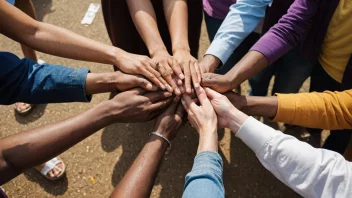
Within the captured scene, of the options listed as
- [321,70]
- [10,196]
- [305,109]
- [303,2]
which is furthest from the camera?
[10,196]

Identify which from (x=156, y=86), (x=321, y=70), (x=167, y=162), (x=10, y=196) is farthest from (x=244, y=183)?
(x=10, y=196)

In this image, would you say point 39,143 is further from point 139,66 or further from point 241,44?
point 241,44

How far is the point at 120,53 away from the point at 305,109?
1.27 meters

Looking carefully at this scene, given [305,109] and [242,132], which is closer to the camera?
[242,132]

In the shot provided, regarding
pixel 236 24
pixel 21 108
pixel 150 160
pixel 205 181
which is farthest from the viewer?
pixel 21 108

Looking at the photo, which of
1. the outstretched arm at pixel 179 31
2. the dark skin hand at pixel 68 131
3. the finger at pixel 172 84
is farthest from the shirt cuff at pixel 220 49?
the dark skin hand at pixel 68 131

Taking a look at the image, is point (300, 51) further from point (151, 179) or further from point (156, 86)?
point (151, 179)

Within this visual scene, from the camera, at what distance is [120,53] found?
7.21 feet

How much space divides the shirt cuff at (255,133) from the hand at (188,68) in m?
0.55

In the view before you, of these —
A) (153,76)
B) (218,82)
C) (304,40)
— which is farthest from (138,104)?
(304,40)

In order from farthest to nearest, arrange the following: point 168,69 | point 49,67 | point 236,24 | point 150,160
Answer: point 236,24 < point 168,69 < point 49,67 < point 150,160

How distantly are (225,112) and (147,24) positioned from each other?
0.94 m

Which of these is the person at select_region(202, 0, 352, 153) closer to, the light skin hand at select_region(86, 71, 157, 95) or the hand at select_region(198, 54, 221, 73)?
the hand at select_region(198, 54, 221, 73)

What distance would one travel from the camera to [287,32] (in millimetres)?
2092
